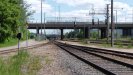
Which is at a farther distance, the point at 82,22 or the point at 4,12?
the point at 82,22

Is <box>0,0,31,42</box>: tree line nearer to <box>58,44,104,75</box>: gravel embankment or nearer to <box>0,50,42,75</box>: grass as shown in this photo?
<box>0,50,42,75</box>: grass

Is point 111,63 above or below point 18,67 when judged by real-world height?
below

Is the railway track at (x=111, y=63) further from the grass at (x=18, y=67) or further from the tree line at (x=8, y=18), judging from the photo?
the tree line at (x=8, y=18)

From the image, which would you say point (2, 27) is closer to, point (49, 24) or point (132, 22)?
point (49, 24)

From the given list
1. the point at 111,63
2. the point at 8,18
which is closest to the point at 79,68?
the point at 111,63

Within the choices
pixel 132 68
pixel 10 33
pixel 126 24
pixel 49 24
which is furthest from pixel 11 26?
pixel 126 24

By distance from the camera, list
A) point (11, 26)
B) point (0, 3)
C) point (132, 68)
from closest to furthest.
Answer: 1. point (132, 68)
2. point (0, 3)
3. point (11, 26)

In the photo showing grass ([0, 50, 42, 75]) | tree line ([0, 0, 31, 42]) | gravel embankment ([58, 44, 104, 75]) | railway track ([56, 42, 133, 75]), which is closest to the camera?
grass ([0, 50, 42, 75])

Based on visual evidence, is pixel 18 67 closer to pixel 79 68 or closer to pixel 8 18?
pixel 79 68

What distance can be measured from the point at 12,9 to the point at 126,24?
3939 inches

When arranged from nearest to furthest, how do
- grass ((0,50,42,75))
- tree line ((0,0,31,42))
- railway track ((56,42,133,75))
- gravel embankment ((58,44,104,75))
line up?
grass ((0,50,42,75)) < gravel embankment ((58,44,104,75)) < railway track ((56,42,133,75)) < tree line ((0,0,31,42))

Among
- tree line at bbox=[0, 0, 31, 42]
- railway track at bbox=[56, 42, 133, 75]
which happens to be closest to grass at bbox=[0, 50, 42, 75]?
railway track at bbox=[56, 42, 133, 75]

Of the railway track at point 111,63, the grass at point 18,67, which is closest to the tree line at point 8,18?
the railway track at point 111,63

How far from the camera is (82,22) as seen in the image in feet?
498
